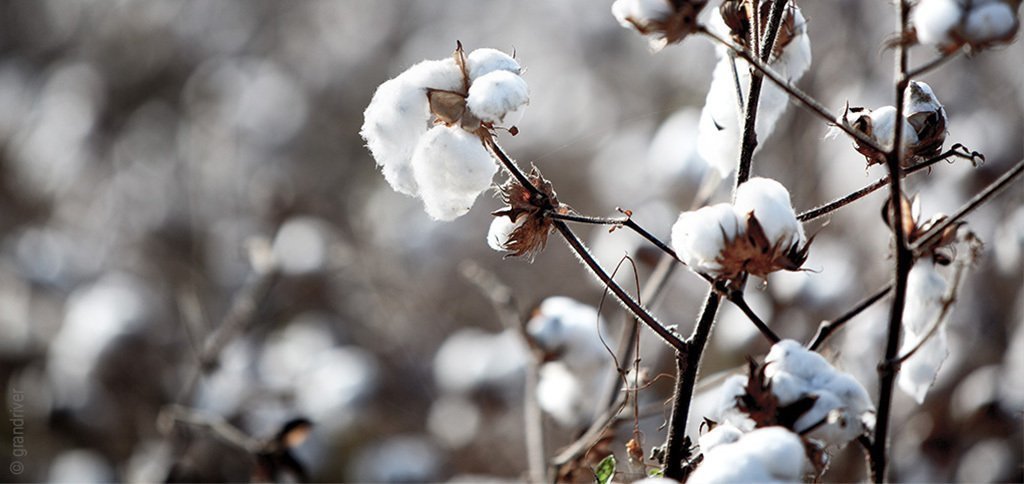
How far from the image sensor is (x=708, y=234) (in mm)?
750

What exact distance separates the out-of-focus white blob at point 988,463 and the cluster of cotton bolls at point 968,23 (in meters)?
1.14

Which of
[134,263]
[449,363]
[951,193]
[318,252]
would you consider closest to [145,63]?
[134,263]

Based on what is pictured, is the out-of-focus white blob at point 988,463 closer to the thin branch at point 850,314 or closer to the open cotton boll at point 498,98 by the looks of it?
the thin branch at point 850,314

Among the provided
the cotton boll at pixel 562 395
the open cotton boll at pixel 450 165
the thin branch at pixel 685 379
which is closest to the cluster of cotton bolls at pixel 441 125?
the open cotton boll at pixel 450 165

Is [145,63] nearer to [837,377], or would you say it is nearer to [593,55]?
[593,55]

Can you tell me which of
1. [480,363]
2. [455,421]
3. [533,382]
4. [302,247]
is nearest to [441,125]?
[533,382]

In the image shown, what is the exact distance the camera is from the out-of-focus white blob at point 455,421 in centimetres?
225

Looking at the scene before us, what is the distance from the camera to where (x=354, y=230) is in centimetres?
369

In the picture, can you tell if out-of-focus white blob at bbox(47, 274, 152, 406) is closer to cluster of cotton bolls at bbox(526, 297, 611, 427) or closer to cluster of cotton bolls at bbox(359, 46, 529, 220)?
cluster of cotton bolls at bbox(526, 297, 611, 427)

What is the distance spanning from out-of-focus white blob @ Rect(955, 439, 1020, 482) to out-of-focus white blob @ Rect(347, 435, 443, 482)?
3.64 feet

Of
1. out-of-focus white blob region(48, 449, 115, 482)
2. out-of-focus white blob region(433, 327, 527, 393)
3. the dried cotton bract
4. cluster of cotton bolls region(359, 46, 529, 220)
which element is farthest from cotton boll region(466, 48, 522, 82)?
out-of-focus white blob region(48, 449, 115, 482)

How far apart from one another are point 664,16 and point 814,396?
32 centimetres

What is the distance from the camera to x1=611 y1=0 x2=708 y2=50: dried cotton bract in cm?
74

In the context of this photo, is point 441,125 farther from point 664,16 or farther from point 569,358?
point 569,358
